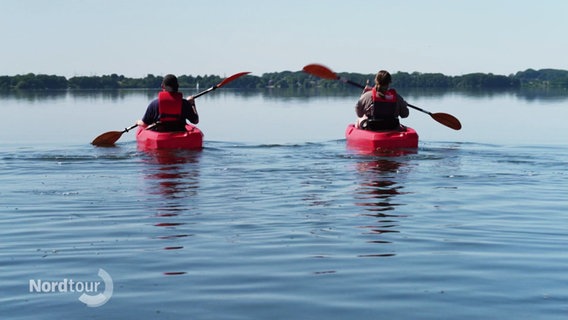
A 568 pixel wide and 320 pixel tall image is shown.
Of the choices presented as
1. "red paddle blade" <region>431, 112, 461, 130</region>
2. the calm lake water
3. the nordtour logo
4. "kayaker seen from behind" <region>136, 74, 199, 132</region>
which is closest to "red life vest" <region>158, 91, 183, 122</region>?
"kayaker seen from behind" <region>136, 74, 199, 132</region>

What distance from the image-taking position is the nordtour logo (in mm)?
5332

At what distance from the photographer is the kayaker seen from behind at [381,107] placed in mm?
15133

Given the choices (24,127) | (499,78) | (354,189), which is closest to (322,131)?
(24,127)

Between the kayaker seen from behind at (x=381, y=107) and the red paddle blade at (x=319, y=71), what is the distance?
8.83 ft

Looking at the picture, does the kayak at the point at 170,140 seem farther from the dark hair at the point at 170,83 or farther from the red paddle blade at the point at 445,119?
the red paddle blade at the point at 445,119

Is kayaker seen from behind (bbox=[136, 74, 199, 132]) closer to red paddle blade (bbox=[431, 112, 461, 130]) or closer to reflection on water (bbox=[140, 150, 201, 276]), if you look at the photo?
reflection on water (bbox=[140, 150, 201, 276])

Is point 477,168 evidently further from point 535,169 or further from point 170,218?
point 170,218

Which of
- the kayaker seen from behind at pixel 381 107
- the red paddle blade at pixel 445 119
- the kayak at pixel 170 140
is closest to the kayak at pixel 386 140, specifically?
the kayaker seen from behind at pixel 381 107

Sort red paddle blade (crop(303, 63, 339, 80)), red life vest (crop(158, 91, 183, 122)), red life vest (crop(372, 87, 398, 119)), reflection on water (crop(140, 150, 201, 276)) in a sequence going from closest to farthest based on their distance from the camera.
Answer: reflection on water (crop(140, 150, 201, 276)) < red life vest (crop(372, 87, 398, 119)) < red life vest (crop(158, 91, 183, 122)) < red paddle blade (crop(303, 63, 339, 80))

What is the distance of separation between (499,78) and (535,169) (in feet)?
363

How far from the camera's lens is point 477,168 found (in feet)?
42.1

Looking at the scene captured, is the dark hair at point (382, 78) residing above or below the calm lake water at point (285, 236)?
above

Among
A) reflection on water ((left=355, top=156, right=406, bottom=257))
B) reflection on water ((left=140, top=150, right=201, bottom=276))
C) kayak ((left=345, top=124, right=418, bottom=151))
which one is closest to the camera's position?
reflection on water ((left=140, top=150, right=201, bottom=276))

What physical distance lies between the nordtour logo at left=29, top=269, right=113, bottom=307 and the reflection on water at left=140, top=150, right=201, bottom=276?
52 centimetres
